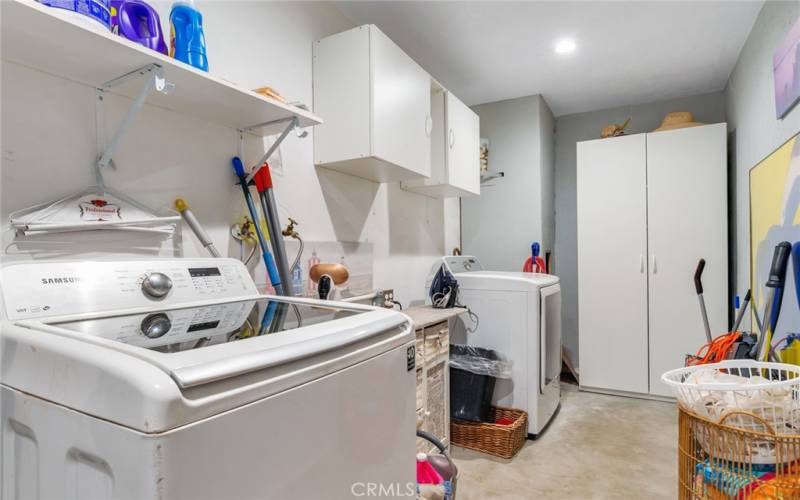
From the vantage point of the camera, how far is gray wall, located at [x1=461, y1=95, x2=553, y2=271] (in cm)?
367

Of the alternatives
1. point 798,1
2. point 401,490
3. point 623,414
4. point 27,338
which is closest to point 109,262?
point 27,338

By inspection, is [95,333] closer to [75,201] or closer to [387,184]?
[75,201]

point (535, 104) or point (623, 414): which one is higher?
point (535, 104)

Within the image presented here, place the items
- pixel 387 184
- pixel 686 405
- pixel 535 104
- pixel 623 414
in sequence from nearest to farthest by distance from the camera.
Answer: pixel 686 405, pixel 387 184, pixel 623 414, pixel 535 104

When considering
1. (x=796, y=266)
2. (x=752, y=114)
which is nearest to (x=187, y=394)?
(x=796, y=266)

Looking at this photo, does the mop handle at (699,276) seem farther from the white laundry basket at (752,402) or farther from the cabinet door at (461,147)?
the white laundry basket at (752,402)

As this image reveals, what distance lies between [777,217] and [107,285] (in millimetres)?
2786

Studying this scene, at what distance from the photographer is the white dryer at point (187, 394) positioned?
53cm

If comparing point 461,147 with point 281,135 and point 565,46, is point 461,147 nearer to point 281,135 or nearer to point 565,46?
point 565,46

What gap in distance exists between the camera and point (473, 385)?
2557mm

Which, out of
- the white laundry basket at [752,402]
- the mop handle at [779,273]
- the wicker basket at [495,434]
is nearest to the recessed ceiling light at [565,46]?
the mop handle at [779,273]

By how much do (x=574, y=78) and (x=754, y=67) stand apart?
1.12 meters

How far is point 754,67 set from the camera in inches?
99.8

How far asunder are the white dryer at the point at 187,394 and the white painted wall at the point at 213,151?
34 cm
